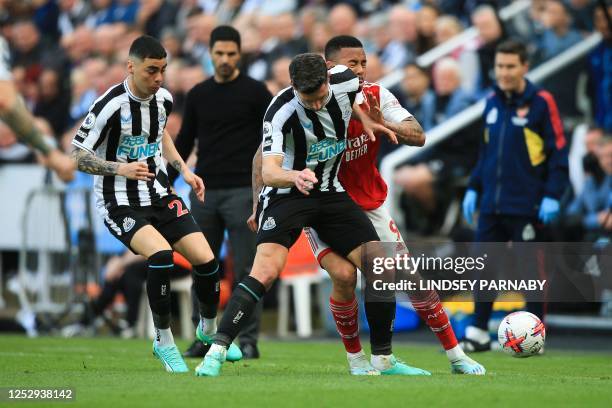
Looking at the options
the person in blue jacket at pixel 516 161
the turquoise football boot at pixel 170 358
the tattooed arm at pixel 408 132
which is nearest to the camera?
the tattooed arm at pixel 408 132

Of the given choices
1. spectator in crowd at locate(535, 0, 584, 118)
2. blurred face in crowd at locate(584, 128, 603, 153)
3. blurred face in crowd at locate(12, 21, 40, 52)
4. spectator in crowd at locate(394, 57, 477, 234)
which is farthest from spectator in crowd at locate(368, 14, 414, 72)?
blurred face in crowd at locate(12, 21, 40, 52)

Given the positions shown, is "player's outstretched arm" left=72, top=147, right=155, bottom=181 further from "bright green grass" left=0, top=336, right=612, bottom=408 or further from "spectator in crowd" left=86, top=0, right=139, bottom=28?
"spectator in crowd" left=86, top=0, right=139, bottom=28

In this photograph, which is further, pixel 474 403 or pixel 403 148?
pixel 403 148

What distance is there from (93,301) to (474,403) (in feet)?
31.6

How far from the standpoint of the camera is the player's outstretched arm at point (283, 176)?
7633mm

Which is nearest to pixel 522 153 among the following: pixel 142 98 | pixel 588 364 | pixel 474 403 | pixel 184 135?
pixel 588 364

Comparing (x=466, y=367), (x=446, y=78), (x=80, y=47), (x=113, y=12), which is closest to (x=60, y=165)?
(x=466, y=367)

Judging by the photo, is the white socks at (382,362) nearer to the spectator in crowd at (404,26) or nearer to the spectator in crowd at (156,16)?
the spectator in crowd at (404,26)

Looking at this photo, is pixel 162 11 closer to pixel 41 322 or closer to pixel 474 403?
pixel 41 322

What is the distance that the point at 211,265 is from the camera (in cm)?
947

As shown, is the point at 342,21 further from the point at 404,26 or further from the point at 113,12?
the point at 113,12

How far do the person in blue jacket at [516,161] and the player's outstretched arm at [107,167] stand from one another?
3798 mm

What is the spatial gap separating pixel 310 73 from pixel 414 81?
697 centimetres

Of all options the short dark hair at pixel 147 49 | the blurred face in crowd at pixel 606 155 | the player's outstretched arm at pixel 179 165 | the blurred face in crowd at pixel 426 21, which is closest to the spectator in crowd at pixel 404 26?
the blurred face in crowd at pixel 426 21
